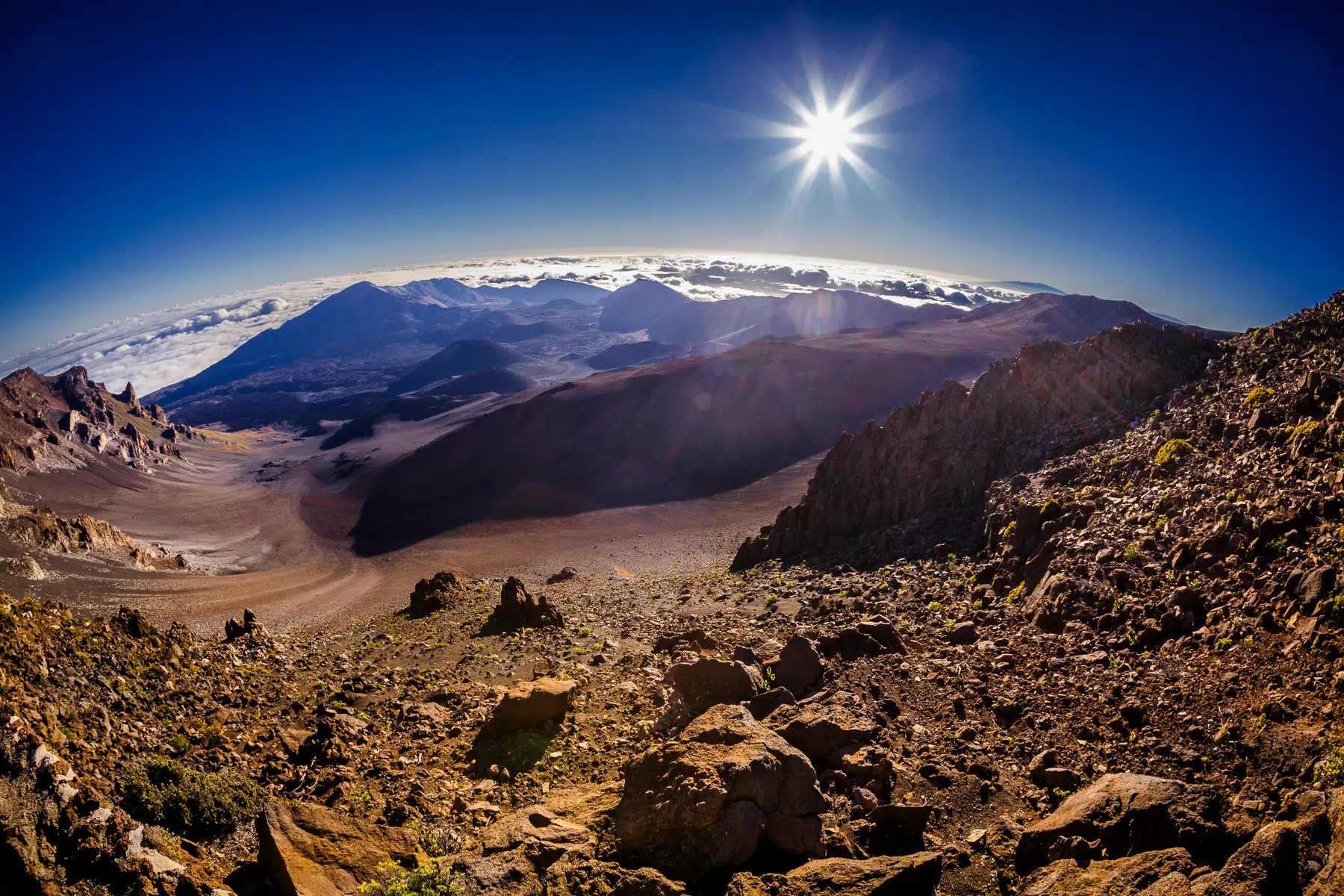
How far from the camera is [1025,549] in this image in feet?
53.3

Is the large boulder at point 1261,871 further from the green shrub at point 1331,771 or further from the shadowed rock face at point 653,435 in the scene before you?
the shadowed rock face at point 653,435

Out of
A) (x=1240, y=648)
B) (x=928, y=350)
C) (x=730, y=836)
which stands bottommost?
(x=730, y=836)

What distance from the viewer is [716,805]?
6.27m

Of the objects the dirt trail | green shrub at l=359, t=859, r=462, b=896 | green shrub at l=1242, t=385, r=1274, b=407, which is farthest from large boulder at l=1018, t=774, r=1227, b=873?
the dirt trail

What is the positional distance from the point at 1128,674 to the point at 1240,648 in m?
1.53

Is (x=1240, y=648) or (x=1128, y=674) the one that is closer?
(x=1240, y=648)

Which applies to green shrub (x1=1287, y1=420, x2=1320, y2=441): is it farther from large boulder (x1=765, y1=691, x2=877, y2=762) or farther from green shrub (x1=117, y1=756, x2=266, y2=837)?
green shrub (x1=117, y1=756, x2=266, y2=837)

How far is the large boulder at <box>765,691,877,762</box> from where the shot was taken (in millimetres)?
8352

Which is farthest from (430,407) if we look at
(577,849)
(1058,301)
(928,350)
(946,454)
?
(1058,301)

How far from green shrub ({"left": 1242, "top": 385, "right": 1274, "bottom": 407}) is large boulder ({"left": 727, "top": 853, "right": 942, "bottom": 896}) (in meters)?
15.6

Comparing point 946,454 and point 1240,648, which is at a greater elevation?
point 946,454

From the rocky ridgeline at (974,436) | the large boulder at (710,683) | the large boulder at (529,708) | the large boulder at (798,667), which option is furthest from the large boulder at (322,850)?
the rocky ridgeline at (974,436)

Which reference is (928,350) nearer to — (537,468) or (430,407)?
(537,468)

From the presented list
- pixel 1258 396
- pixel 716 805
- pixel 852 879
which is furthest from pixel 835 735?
pixel 1258 396
